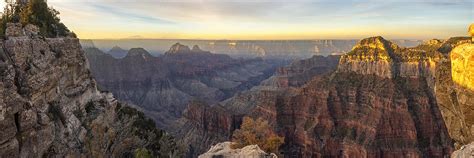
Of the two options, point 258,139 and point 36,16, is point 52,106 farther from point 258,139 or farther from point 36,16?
point 258,139

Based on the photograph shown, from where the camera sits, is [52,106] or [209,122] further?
[209,122]

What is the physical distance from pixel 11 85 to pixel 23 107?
1.64 meters

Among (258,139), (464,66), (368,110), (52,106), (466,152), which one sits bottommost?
(368,110)

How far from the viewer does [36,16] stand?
4478cm

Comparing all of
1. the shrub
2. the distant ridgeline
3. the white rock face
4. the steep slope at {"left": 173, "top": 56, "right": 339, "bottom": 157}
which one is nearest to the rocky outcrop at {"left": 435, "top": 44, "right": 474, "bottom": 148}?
the white rock face

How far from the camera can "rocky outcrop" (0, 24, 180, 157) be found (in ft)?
93.8

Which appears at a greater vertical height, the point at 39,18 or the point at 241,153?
the point at 39,18

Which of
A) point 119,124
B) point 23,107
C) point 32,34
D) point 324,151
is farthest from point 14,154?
point 324,151

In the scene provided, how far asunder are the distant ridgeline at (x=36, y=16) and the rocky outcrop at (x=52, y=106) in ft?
8.84

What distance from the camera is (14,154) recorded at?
27.5 meters

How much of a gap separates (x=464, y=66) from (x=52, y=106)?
3189 cm

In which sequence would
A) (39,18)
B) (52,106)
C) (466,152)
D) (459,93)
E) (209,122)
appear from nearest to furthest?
(466,152) < (459,93) < (52,106) < (39,18) < (209,122)

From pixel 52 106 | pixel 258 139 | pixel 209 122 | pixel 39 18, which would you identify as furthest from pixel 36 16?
pixel 209 122

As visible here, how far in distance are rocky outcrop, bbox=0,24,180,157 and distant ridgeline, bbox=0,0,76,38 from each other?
2693 millimetres
